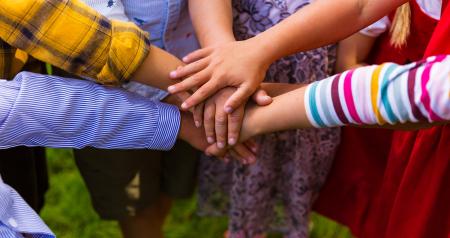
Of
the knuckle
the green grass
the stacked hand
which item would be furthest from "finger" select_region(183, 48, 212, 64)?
the green grass

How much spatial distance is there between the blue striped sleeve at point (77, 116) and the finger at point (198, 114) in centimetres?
3

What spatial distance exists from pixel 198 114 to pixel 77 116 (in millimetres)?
185

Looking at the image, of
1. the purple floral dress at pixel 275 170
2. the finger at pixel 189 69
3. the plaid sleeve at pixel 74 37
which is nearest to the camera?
the plaid sleeve at pixel 74 37

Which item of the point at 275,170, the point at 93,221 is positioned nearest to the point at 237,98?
the point at 275,170

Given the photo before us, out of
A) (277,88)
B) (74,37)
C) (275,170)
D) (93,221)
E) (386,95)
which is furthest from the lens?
(93,221)

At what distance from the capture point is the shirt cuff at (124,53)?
0.87m

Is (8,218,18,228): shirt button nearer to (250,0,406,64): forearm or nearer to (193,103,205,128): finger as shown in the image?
(193,103,205,128): finger

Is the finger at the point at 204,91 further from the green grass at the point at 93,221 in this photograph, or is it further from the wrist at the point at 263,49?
the green grass at the point at 93,221

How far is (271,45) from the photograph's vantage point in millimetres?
929

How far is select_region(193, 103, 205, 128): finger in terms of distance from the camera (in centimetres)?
95

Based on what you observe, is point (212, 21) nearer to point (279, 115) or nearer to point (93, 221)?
point (279, 115)

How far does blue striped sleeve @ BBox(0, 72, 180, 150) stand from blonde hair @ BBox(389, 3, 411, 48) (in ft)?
1.23

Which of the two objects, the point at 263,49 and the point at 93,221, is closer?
the point at 263,49

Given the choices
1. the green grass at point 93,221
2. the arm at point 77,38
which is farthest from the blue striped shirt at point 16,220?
the green grass at point 93,221
